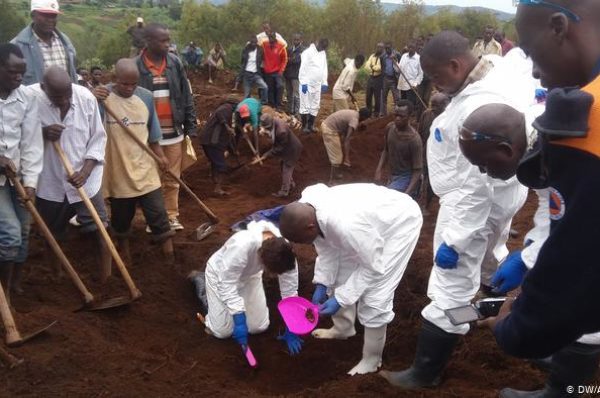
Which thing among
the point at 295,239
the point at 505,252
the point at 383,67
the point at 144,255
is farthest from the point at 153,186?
the point at 383,67

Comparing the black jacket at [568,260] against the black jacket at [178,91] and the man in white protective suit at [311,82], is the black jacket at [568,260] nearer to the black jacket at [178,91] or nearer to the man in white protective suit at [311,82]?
the black jacket at [178,91]

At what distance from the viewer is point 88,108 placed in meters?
4.33

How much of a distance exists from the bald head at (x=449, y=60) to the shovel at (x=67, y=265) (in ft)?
8.87

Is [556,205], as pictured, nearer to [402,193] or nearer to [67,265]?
[402,193]

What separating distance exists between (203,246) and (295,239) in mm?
2452

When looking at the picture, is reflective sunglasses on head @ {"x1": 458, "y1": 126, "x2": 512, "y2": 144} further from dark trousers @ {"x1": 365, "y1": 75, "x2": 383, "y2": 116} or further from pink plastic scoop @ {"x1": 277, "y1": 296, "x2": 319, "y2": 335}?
dark trousers @ {"x1": 365, "y1": 75, "x2": 383, "y2": 116}

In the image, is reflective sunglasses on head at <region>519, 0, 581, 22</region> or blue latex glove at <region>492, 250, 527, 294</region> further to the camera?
blue latex glove at <region>492, 250, 527, 294</region>

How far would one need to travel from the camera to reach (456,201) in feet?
10.6

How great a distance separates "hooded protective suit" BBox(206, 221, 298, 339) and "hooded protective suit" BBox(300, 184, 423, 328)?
0.39 meters

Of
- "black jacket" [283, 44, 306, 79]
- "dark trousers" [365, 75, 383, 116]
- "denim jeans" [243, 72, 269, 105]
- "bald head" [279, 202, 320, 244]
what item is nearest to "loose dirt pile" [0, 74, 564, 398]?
"bald head" [279, 202, 320, 244]

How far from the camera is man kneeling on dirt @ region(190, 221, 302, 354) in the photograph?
142 inches

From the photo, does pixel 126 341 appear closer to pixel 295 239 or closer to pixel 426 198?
pixel 295 239

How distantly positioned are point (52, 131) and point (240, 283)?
1759 mm

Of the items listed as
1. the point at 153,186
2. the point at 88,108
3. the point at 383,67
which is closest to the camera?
the point at 88,108
